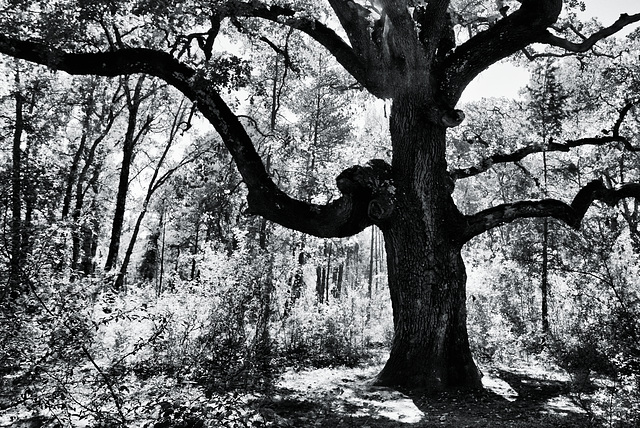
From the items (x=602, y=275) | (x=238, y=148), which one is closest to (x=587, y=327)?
(x=602, y=275)

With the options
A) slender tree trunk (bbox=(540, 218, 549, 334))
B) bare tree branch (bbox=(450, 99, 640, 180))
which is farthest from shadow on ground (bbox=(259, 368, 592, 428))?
slender tree trunk (bbox=(540, 218, 549, 334))

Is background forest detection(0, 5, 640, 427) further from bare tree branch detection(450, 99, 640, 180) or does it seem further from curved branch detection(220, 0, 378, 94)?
curved branch detection(220, 0, 378, 94)

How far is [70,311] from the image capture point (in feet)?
14.5

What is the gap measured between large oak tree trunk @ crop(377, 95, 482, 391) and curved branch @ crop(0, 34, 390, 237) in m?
0.59

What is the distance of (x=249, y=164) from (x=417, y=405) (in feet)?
13.8

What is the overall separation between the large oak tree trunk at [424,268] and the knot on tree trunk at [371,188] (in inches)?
11.7

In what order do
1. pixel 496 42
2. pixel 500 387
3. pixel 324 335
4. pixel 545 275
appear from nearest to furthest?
pixel 500 387, pixel 496 42, pixel 324 335, pixel 545 275

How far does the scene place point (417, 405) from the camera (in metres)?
5.83

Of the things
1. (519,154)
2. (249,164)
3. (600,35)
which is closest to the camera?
(249,164)

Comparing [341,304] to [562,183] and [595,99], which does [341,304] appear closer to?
[595,99]

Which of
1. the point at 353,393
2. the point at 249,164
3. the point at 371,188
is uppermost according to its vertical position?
the point at 249,164

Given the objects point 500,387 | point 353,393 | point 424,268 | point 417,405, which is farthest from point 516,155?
point 353,393

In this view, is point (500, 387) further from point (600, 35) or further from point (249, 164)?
point (600, 35)

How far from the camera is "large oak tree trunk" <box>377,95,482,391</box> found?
6.70 metres
